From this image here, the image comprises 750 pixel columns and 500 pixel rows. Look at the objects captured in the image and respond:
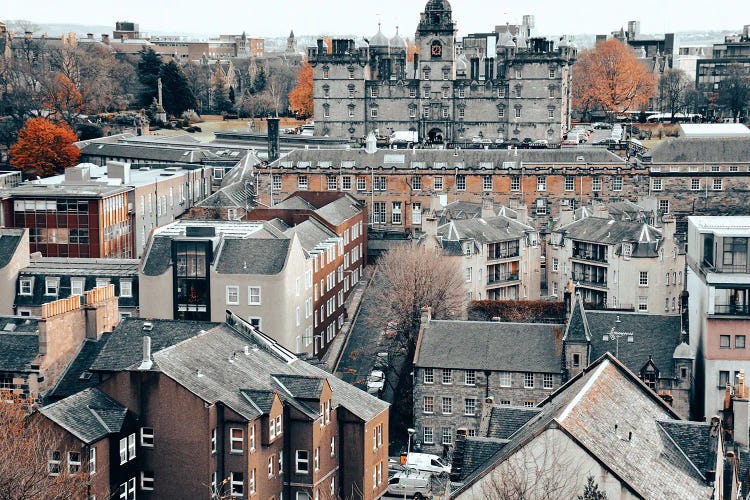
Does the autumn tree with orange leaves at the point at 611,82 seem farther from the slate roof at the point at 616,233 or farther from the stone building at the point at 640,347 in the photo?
the stone building at the point at 640,347

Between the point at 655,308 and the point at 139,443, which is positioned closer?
the point at 139,443

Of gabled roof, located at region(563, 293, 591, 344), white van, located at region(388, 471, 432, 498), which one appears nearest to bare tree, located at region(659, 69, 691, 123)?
gabled roof, located at region(563, 293, 591, 344)

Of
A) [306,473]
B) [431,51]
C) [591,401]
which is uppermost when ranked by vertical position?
[431,51]

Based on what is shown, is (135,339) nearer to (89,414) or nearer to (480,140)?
(89,414)

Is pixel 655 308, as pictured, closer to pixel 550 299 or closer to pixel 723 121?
pixel 550 299

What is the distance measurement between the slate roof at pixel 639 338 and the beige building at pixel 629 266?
13445mm

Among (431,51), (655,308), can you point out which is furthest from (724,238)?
(431,51)

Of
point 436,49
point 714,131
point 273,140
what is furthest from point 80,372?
point 436,49

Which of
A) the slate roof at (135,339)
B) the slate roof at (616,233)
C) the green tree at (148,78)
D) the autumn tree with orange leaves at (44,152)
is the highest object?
the green tree at (148,78)

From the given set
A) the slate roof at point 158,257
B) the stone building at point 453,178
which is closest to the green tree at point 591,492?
the slate roof at point 158,257

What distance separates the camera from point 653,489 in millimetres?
42844

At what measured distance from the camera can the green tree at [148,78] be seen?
18100cm

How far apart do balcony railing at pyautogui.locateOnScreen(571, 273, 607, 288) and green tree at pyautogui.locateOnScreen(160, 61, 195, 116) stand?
9708 centimetres

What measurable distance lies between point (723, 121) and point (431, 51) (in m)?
37.3
